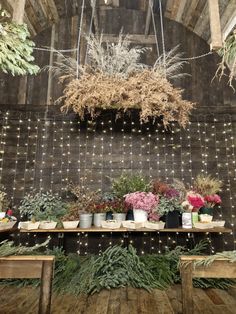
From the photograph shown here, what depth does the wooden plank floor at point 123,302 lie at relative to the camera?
2.39 m

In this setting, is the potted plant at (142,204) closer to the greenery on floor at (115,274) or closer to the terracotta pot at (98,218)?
the terracotta pot at (98,218)

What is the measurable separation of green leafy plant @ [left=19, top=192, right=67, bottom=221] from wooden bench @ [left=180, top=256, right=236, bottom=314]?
2.06 meters

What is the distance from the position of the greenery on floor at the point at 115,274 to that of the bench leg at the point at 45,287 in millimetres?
1078

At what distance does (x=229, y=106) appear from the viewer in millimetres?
4305

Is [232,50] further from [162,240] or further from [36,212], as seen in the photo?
[36,212]

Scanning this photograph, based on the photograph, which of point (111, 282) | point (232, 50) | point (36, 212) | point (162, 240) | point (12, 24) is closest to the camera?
point (12, 24)

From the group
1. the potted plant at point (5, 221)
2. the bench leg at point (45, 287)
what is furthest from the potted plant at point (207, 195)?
the potted plant at point (5, 221)

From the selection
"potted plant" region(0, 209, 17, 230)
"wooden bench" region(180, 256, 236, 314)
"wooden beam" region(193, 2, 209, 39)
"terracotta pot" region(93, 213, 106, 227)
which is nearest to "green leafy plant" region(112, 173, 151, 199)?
"terracotta pot" region(93, 213, 106, 227)

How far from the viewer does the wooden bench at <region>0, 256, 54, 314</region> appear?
176cm

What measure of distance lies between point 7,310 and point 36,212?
52.1 inches

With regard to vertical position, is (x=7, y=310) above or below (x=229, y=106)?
below

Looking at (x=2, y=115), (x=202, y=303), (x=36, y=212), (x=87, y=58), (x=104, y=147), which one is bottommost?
(x=202, y=303)

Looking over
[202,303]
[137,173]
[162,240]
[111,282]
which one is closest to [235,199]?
[162,240]

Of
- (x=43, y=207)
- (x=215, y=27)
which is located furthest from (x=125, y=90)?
(x=43, y=207)
